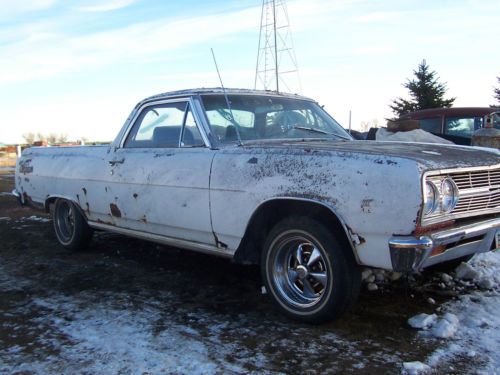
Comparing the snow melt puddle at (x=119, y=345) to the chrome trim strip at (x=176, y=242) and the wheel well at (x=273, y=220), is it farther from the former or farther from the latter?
the wheel well at (x=273, y=220)

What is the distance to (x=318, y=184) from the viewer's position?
320 cm

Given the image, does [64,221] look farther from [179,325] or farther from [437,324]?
[437,324]

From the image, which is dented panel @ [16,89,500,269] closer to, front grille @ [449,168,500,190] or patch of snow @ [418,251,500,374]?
front grille @ [449,168,500,190]

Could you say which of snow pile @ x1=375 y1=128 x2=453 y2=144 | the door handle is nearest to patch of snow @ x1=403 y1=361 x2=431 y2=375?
the door handle

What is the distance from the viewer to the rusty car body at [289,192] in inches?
118

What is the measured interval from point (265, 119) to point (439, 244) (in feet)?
6.78

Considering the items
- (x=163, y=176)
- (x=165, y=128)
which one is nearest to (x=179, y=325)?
(x=163, y=176)

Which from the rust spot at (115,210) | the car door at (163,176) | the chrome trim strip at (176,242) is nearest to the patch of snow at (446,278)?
the chrome trim strip at (176,242)

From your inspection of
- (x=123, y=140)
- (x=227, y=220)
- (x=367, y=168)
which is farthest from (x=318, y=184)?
(x=123, y=140)

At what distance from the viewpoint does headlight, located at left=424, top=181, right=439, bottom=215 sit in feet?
9.63

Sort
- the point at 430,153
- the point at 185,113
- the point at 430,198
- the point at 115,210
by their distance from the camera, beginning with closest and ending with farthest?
the point at 430,198 < the point at 430,153 < the point at 185,113 < the point at 115,210

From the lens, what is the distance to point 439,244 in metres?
2.96

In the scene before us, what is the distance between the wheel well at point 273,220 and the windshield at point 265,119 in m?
0.80

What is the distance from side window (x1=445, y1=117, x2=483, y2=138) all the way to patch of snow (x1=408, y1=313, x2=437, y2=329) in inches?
246
